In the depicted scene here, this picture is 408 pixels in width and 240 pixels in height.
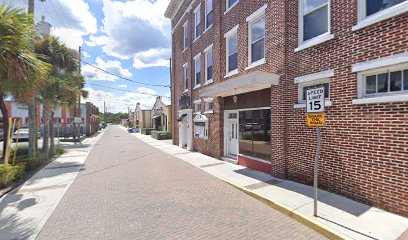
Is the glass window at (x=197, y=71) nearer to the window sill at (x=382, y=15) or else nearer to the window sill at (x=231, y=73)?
the window sill at (x=231, y=73)

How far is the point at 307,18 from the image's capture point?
7.32 m

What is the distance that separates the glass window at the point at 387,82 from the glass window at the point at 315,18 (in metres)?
2.04

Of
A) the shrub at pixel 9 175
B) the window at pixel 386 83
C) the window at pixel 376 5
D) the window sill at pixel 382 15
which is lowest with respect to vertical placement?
the shrub at pixel 9 175

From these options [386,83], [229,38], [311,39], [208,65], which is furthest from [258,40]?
[386,83]

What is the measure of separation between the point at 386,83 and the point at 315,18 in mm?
2992

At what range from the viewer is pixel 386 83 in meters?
5.23

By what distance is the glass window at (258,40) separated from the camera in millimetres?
9312

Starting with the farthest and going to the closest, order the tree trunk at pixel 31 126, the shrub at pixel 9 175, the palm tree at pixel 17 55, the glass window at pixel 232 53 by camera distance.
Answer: the tree trunk at pixel 31 126
the glass window at pixel 232 53
the shrub at pixel 9 175
the palm tree at pixel 17 55

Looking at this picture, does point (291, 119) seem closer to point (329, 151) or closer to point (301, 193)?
point (329, 151)

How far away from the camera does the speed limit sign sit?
14.9ft

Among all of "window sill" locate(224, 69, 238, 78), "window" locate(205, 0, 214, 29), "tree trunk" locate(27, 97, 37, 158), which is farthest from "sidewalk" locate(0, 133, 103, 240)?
"window" locate(205, 0, 214, 29)

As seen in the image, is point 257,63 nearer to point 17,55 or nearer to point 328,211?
point 328,211

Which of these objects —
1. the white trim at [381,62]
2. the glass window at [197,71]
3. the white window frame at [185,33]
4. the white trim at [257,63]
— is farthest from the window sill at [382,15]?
the white window frame at [185,33]

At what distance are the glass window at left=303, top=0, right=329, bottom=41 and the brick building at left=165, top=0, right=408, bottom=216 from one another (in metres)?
0.03
